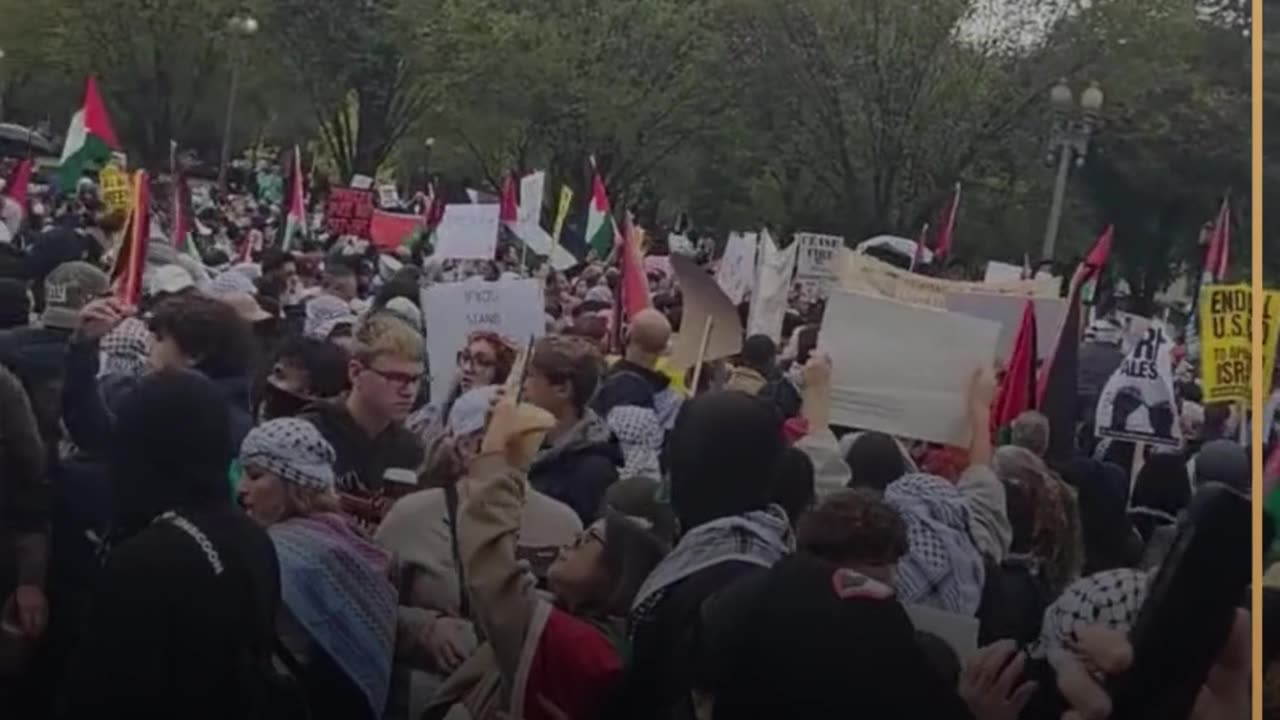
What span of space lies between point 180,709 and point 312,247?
15102mm

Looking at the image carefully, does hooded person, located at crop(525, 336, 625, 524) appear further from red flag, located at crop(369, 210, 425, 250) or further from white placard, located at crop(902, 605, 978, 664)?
red flag, located at crop(369, 210, 425, 250)

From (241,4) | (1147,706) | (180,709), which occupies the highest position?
(241,4)

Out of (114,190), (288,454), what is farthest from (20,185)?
(288,454)

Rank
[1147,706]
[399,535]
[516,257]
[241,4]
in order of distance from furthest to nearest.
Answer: [241,4]
[516,257]
[399,535]
[1147,706]

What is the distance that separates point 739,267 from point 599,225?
21.5ft

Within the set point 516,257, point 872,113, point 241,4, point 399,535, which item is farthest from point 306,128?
point 399,535

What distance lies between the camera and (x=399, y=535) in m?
5.21

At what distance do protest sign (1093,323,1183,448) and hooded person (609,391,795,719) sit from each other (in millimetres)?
4459

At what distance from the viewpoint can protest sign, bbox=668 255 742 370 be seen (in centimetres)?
902

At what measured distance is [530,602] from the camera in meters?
4.50

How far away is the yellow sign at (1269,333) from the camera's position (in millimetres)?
3949

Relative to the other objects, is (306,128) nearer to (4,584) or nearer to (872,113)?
(872,113)

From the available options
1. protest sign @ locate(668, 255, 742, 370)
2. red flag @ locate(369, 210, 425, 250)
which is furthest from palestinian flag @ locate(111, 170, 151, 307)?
red flag @ locate(369, 210, 425, 250)

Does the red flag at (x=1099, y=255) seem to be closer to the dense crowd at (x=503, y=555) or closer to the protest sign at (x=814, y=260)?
the dense crowd at (x=503, y=555)
